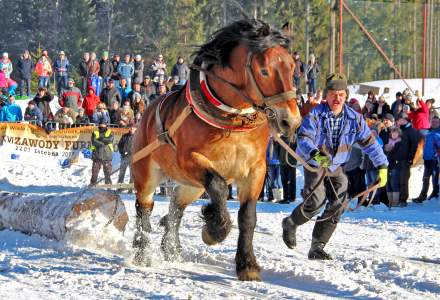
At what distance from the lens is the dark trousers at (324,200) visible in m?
7.22

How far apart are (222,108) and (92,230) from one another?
234 centimetres

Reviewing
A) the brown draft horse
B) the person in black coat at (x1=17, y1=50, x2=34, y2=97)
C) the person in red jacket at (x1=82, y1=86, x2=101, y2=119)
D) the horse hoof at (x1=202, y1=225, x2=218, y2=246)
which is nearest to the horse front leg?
the brown draft horse

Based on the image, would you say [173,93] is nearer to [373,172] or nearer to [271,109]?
[271,109]

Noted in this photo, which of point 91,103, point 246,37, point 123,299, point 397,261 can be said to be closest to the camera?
point 123,299

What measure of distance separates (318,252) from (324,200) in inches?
18.9

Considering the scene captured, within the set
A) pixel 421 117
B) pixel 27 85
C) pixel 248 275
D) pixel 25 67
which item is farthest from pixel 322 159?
pixel 27 85

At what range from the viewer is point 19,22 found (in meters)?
52.8

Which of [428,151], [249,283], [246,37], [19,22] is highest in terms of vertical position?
[19,22]

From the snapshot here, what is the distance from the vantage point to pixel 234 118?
6.18m

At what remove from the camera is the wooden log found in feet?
26.0

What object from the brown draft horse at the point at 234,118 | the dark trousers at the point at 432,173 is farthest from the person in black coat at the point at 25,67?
the brown draft horse at the point at 234,118

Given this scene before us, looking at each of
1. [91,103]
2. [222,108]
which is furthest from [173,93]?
[91,103]

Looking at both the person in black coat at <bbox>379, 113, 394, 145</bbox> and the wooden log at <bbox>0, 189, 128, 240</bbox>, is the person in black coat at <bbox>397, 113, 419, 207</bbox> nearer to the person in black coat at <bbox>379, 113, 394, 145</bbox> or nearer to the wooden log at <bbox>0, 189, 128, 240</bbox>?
the person in black coat at <bbox>379, 113, 394, 145</bbox>

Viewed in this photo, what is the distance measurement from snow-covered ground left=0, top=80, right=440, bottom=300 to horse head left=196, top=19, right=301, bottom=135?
118 centimetres
